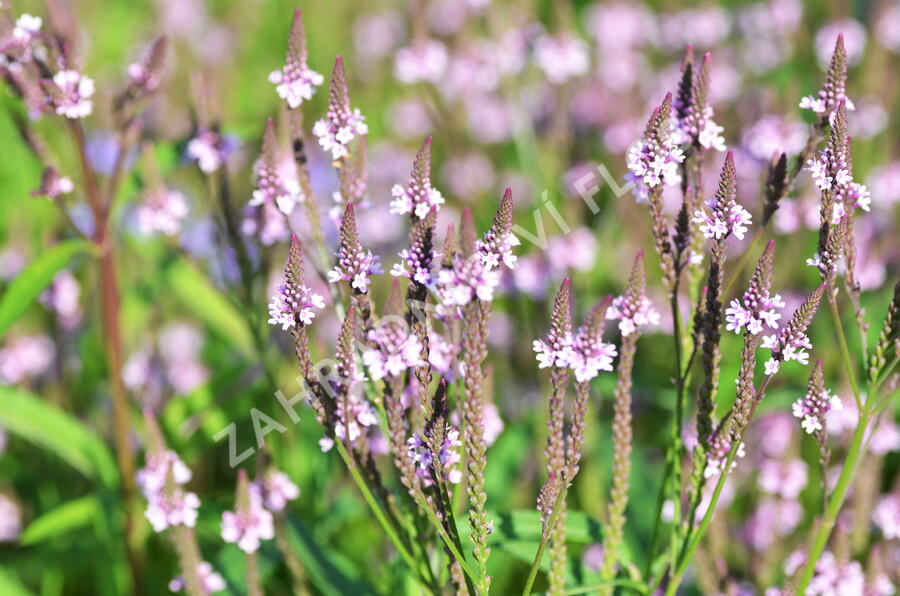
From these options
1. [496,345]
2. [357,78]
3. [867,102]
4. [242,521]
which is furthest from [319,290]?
[357,78]

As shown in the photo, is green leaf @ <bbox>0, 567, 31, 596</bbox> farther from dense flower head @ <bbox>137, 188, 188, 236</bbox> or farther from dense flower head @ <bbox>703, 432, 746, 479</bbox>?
dense flower head @ <bbox>703, 432, 746, 479</bbox>

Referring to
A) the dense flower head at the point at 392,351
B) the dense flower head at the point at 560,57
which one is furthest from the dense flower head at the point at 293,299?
the dense flower head at the point at 560,57

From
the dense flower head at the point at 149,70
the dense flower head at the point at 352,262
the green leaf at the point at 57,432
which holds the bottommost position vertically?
the dense flower head at the point at 352,262

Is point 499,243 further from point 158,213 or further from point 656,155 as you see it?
point 158,213

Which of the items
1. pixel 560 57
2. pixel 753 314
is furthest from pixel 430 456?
pixel 560 57

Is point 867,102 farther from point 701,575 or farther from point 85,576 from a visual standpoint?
point 85,576

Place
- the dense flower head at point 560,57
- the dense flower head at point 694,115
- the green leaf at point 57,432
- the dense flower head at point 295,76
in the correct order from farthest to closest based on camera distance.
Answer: the dense flower head at point 560,57 → the green leaf at point 57,432 → the dense flower head at point 295,76 → the dense flower head at point 694,115

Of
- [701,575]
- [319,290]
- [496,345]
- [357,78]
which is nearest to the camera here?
[701,575]

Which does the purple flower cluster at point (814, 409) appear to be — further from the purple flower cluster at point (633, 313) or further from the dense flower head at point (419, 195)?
the dense flower head at point (419, 195)
